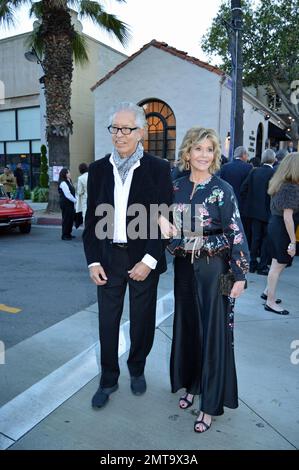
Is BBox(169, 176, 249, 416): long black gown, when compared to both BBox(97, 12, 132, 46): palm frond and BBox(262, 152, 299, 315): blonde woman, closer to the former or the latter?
BBox(262, 152, 299, 315): blonde woman

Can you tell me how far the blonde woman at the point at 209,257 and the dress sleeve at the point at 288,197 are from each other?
1.95 metres

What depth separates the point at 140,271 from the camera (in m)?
2.50

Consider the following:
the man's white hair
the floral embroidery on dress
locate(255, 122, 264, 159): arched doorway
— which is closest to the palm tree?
locate(255, 122, 264, 159): arched doorway

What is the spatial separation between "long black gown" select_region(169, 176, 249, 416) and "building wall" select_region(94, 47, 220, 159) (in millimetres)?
10958

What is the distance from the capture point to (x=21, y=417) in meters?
2.48

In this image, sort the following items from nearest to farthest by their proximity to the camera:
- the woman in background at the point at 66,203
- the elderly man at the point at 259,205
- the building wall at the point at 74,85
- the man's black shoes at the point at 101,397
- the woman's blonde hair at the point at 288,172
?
the man's black shoes at the point at 101,397 → the woman's blonde hair at the point at 288,172 → the elderly man at the point at 259,205 → the woman in background at the point at 66,203 → the building wall at the point at 74,85

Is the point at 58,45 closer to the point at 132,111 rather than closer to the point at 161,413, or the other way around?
the point at 132,111

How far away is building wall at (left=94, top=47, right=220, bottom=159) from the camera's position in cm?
1272

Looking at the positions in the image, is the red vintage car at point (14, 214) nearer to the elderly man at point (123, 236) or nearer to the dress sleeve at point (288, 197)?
the dress sleeve at point (288, 197)

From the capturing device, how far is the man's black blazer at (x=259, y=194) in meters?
6.01

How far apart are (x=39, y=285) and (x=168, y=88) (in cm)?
1015

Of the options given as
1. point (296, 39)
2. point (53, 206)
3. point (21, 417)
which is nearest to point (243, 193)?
point (21, 417)

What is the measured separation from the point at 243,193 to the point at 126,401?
4.36m

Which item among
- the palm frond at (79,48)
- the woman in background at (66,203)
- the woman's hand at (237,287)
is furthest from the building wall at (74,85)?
the woman's hand at (237,287)
